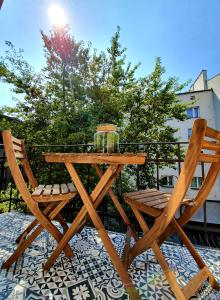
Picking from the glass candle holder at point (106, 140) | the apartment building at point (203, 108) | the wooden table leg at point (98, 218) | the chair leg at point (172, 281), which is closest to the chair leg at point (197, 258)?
the chair leg at point (172, 281)

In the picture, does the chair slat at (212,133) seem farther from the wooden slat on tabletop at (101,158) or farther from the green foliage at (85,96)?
the green foliage at (85,96)

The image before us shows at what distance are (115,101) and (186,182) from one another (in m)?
6.40

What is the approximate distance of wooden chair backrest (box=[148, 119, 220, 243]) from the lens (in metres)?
0.87

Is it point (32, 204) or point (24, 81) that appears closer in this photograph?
point (32, 204)

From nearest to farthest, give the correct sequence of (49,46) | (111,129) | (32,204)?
(32,204)
(111,129)
(49,46)

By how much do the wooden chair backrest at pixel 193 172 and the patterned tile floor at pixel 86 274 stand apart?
0.47 m

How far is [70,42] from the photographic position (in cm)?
782

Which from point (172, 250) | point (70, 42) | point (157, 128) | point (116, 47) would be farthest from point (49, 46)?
point (172, 250)

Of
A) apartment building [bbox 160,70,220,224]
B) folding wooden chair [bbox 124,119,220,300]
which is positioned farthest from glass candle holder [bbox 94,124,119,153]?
apartment building [bbox 160,70,220,224]

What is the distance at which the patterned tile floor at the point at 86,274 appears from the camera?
1128 mm

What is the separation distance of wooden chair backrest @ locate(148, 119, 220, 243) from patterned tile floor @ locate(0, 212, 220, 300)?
1.55 feet

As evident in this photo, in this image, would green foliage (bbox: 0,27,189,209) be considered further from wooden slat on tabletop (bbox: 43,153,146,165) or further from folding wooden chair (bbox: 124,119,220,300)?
folding wooden chair (bbox: 124,119,220,300)

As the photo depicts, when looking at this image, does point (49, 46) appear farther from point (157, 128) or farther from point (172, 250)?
point (172, 250)

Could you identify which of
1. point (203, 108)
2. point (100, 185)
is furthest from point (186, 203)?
point (203, 108)
